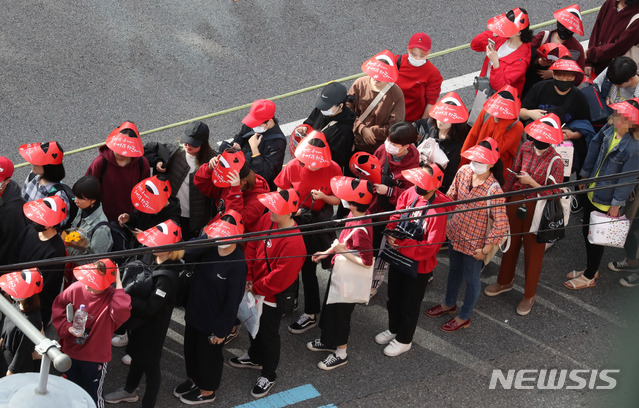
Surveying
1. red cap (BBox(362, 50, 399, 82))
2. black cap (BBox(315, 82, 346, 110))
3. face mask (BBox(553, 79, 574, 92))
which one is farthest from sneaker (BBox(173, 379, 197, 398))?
face mask (BBox(553, 79, 574, 92))

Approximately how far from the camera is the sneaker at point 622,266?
824 cm

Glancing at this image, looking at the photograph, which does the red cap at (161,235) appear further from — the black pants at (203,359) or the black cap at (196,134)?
the black cap at (196,134)

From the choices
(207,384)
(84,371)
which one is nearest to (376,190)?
(207,384)

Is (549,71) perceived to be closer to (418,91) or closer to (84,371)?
(418,91)

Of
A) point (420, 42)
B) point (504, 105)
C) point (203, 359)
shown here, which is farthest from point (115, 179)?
point (504, 105)

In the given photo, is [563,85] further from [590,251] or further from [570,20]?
[590,251]

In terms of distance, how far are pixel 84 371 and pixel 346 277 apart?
211 cm

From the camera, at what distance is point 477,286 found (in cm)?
749

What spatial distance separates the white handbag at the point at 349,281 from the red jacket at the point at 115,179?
189cm

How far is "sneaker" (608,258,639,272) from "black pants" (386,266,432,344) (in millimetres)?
2116

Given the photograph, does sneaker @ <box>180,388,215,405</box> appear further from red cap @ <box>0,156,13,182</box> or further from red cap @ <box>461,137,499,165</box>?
red cap @ <box>461,137,499,165</box>

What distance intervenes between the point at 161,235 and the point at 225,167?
0.85 meters

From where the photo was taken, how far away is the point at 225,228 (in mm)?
6559

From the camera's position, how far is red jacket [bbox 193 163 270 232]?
23.4 feet
